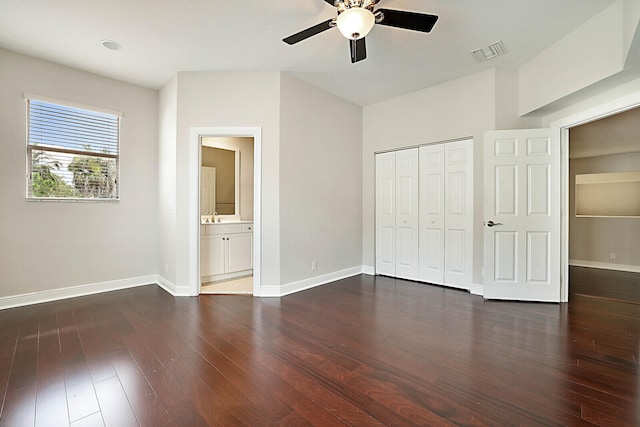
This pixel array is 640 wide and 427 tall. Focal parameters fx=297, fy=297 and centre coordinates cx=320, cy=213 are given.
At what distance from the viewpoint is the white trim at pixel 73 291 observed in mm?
3422

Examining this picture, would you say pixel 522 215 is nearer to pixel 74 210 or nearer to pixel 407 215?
pixel 407 215

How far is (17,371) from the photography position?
208 cm

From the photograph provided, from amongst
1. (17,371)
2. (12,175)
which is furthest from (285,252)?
(12,175)

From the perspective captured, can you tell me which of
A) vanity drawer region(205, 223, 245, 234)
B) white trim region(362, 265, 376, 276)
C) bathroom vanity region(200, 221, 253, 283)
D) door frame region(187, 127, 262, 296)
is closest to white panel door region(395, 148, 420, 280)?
white trim region(362, 265, 376, 276)

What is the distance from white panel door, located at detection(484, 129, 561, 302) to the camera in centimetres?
359

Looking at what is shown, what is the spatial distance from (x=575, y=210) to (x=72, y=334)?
8.77 metres

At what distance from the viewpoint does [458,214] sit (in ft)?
13.8

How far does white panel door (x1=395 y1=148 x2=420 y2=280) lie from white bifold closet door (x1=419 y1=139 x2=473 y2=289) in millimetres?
99

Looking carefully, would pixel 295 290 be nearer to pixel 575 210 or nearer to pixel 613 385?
pixel 613 385

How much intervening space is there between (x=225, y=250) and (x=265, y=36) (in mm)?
3101

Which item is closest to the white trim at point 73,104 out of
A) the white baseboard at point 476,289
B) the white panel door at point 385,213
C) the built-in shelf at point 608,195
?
the white panel door at point 385,213

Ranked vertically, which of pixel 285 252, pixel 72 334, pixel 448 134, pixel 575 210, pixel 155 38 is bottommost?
pixel 72 334

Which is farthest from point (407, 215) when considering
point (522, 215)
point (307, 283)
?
point (307, 283)

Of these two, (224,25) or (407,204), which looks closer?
(224,25)
